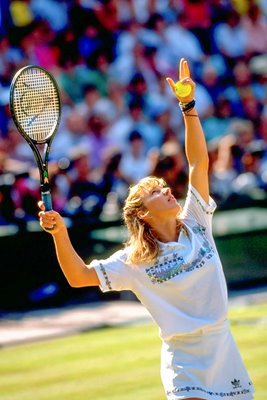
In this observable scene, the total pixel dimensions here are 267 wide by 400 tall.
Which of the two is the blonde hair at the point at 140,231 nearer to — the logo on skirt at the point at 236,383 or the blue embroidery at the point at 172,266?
the blue embroidery at the point at 172,266

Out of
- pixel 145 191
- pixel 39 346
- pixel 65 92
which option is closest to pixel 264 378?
pixel 39 346

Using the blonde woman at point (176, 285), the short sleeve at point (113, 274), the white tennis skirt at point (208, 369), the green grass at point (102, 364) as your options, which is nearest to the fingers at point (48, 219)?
the blonde woman at point (176, 285)

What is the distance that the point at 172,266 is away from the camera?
5.24 metres

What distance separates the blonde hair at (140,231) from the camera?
5266 mm

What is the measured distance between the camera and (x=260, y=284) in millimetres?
12258

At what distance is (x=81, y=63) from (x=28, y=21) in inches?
33.0

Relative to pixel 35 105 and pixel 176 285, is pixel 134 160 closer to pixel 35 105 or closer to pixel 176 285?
pixel 35 105

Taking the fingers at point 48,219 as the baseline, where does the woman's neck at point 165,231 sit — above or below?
below

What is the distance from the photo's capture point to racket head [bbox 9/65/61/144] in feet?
18.7

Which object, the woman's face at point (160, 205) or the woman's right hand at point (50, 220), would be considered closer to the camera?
the woman's right hand at point (50, 220)

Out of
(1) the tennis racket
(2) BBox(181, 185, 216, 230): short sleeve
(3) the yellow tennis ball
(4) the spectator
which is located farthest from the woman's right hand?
(4) the spectator

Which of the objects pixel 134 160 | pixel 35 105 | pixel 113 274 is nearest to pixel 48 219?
pixel 113 274

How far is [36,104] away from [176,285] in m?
1.29

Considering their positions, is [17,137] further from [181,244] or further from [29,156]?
[181,244]
